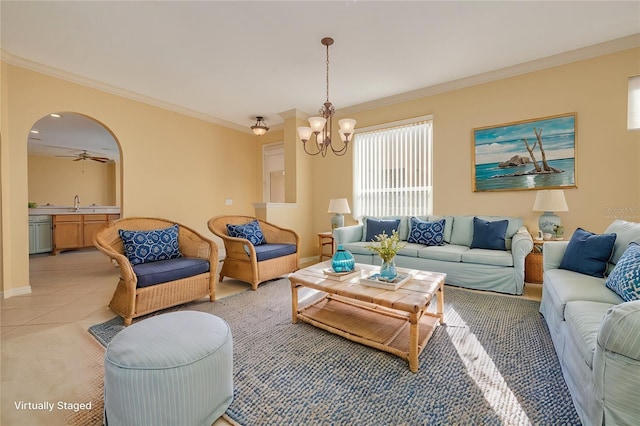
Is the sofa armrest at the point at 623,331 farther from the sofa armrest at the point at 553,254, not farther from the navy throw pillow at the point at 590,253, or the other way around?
the sofa armrest at the point at 553,254

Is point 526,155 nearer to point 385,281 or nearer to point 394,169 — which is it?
point 394,169

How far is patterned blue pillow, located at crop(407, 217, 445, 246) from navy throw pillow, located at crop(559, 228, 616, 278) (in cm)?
152

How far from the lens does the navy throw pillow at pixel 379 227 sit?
415cm

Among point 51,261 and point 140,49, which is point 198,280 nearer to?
point 140,49

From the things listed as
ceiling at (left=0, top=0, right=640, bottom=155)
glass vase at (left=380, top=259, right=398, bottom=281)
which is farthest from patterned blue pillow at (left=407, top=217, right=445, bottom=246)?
ceiling at (left=0, top=0, right=640, bottom=155)

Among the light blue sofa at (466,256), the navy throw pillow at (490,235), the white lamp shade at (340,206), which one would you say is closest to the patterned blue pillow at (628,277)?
the light blue sofa at (466,256)

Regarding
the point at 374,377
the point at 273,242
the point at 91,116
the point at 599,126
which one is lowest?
the point at 374,377

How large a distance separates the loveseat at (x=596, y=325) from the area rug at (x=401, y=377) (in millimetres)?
182

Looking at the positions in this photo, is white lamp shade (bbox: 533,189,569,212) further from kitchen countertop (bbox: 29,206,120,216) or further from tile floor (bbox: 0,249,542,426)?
kitchen countertop (bbox: 29,206,120,216)

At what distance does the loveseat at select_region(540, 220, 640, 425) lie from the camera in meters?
1.06

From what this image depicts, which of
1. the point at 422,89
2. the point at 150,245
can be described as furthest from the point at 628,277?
the point at 150,245

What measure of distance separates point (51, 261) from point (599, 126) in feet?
29.3

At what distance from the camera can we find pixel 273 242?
13.6 feet

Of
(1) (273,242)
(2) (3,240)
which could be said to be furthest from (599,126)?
(2) (3,240)
